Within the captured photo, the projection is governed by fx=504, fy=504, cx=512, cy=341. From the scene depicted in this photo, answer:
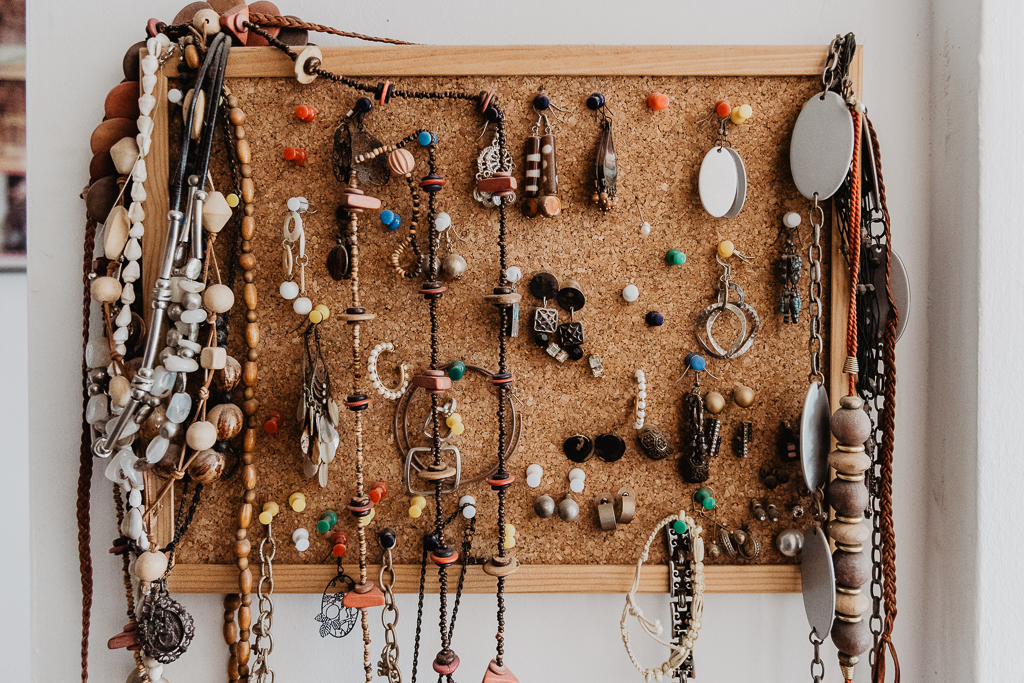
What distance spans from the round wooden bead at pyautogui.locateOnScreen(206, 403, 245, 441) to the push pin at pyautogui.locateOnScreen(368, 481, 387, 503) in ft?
0.63

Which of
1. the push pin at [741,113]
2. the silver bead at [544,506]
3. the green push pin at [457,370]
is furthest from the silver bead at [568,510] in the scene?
the push pin at [741,113]

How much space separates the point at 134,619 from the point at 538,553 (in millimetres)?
558

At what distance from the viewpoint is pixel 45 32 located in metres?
0.70

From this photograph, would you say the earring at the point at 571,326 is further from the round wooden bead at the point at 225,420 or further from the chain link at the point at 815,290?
the round wooden bead at the point at 225,420

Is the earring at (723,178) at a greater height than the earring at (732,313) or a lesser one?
greater

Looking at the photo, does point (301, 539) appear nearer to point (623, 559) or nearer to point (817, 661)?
point (623, 559)

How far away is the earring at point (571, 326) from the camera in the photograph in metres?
0.67

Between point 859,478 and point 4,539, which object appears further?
point 4,539

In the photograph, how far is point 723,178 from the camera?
0.66m

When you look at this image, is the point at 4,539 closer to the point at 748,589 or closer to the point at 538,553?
the point at 538,553

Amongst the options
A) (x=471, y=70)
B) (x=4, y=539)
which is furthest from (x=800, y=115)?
(x=4, y=539)

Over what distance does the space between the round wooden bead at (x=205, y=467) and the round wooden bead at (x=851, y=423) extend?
0.79 m

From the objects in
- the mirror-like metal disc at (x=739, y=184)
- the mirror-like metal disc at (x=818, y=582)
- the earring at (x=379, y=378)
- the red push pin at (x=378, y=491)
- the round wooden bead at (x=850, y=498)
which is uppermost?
the mirror-like metal disc at (x=739, y=184)

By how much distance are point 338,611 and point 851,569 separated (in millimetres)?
689
